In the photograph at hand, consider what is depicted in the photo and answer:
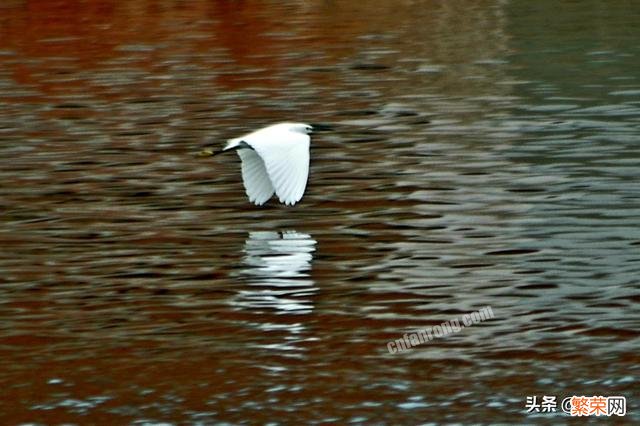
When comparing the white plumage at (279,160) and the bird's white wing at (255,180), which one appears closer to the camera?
the white plumage at (279,160)

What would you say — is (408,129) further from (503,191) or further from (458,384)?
(458,384)

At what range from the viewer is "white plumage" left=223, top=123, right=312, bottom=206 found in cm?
1193

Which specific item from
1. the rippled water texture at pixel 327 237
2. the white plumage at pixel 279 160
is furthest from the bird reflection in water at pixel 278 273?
the white plumage at pixel 279 160

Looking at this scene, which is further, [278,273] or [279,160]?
[279,160]

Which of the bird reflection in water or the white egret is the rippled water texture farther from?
the white egret

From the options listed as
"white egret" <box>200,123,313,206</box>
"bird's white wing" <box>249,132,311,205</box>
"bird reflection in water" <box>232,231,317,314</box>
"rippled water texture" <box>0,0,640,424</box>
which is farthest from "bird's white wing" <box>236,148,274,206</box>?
"bird's white wing" <box>249,132,311,205</box>

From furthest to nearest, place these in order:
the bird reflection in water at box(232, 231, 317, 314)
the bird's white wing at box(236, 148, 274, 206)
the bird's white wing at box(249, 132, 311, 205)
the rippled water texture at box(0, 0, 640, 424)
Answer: the bird's white wing at box(236, 148, 274, 206)
the bird's white wing at box(249, 132, 311, 205)
the bird reflection in water at box(232, 231, 317, 314)
the rippled water texture at box(0, 0, 640, 424)

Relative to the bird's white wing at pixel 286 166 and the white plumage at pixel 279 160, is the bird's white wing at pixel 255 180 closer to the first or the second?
the white plumage at pixel 279 160

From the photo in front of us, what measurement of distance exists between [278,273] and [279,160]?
109 cm

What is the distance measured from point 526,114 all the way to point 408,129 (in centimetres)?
140

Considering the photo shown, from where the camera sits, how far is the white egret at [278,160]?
11.9 meters

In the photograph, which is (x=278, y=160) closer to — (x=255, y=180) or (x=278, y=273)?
(x=255, y=180)

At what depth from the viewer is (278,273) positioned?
1123cm

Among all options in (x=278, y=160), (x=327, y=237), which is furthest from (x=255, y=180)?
(x=327, y=237)
